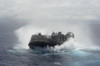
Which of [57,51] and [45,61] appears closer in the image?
[45,61]

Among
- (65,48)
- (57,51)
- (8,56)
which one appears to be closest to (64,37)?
(65,48)

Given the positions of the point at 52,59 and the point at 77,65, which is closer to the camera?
the point at 77,65

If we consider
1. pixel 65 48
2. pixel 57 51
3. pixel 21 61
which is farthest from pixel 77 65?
pixel 65 48

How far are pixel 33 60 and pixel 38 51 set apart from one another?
2637 centimetres

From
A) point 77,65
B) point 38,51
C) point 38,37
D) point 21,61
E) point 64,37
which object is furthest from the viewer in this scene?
point 64,37

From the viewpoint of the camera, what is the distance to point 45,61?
392 ft

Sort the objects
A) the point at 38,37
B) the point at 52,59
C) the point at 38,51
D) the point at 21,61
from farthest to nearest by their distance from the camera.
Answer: the point at 38,37
the point at 38,51
the point at 52,59
the point at 21,61

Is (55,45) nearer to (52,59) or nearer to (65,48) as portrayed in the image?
(65,48)

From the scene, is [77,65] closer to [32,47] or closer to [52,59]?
[52,59]

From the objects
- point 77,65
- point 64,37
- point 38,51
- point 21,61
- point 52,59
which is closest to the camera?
point 77,65

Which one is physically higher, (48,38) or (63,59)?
(48,38)

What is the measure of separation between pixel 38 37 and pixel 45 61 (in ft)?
131

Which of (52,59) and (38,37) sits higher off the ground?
(38,37)

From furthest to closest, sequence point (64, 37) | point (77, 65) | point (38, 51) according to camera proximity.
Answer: point (64, 37)
point (38, 51)
point (77, 65)
